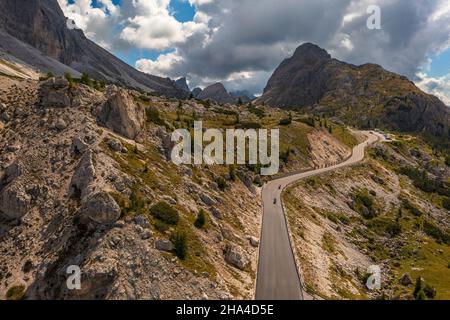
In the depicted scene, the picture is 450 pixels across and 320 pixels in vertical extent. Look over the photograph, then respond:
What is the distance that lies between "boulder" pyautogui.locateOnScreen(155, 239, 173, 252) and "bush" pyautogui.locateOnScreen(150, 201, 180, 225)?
205 inches

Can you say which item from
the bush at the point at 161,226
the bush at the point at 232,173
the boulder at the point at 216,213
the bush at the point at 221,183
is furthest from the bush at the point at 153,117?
the bush at the point at 161,226

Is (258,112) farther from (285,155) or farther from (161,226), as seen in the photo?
(161,226)

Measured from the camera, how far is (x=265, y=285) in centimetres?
4891

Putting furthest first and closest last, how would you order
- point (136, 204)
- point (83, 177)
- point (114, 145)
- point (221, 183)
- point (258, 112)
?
point (258, 112) → point (221, 183) → point (114, 145) → point (83, 177) → point (136, 204)

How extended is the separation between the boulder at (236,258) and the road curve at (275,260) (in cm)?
255

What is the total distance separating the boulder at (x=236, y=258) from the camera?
170 feet

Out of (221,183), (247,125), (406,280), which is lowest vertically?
(406,280)

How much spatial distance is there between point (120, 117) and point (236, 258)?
38.4 m

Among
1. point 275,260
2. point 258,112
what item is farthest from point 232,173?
point 258,112

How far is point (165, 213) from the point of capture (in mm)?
53562

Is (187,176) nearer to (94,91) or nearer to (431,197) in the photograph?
(94,91)

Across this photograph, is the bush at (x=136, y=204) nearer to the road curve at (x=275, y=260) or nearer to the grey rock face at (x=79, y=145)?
the grey rock face at (x=79, y=145)

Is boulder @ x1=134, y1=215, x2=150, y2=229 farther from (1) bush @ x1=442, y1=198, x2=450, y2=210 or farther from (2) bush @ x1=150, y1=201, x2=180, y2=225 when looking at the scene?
(1) bush @ x1=442, y1=198, x2=450, y2=210
